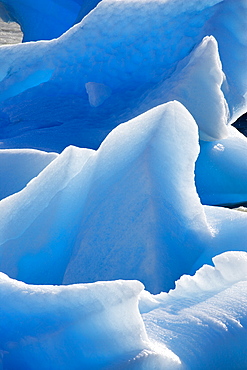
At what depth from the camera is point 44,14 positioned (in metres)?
2.61

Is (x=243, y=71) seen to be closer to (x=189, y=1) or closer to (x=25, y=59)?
(x=189, y=1)

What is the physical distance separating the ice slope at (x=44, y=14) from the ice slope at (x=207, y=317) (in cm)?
199

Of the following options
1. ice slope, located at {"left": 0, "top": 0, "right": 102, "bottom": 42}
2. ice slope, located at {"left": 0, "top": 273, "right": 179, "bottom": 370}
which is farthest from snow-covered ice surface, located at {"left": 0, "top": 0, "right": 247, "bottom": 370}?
ice slope, located at {"left": 0, "top": 0, "right": 102, "bottom": 42}

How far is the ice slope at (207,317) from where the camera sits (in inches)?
26.0

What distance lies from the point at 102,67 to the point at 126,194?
0.67 meters

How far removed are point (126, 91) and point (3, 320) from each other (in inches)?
40.1

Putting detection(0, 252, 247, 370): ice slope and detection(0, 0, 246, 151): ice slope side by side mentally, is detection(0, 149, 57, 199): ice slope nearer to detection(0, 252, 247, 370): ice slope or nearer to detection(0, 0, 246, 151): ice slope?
detection(0, 0, 246, 151): ice slope

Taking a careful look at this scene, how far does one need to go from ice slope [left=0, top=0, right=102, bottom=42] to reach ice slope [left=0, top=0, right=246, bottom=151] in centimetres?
106

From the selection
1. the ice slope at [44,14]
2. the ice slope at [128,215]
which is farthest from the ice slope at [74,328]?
the ice slope at [44,14]

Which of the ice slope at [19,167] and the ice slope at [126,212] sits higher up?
the ice slope at [126,212]

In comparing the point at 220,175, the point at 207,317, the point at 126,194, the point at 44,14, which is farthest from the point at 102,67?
the point at 44,14

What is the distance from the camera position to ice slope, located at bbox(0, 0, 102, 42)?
2.59 meters

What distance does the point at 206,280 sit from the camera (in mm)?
744

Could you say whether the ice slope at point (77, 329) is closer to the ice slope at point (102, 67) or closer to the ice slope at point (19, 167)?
the ice slope at point (19, 167)
